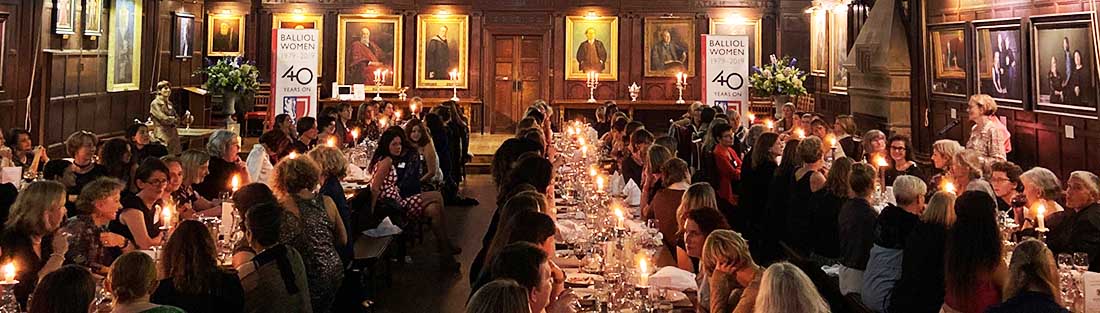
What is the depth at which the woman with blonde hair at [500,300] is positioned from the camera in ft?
8.38

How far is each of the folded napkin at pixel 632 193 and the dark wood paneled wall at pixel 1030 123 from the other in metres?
4.36

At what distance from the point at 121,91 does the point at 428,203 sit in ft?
28.5

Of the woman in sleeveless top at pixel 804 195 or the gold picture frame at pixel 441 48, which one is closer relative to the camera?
the woman in sleeveless top at pixel 804 195

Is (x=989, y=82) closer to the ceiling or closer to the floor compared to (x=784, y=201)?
closer to the ceiling

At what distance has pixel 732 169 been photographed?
814cm

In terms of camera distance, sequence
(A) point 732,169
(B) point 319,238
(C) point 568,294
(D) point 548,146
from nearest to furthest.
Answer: (C) point 568,294 < (B) point 319,238 < (A) point 732,169 < (D) point 548,146

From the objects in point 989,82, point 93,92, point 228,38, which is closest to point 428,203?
point 989,82

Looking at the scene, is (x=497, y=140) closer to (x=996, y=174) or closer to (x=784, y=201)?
(x=784, y=201)

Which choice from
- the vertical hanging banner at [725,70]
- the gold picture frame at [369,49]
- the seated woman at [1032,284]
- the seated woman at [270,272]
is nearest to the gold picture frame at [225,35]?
the gold picture frame at [369,49]

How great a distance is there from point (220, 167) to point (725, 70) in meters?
7.77

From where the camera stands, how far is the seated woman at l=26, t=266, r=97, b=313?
302cm

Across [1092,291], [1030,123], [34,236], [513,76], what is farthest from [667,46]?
[34,236]

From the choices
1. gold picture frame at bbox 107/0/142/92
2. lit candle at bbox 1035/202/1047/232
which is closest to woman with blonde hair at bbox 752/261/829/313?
lit candle at bbox 1035/202/1047/232

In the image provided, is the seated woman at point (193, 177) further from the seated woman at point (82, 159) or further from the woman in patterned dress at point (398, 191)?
the woman in patterned dress at point (398, 191)
